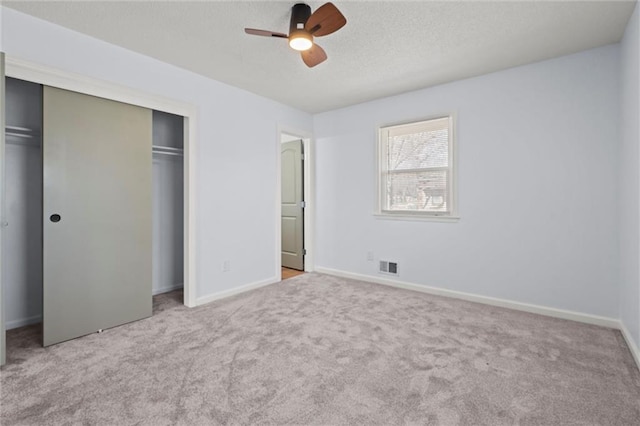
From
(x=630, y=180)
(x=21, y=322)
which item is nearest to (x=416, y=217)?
(x=630, y=180)

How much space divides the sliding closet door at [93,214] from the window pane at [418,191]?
113 inches

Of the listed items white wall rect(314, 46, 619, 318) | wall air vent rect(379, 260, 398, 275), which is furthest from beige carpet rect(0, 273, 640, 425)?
wall air vent rect(379, 260, 398, 275)

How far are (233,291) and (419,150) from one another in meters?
2.89

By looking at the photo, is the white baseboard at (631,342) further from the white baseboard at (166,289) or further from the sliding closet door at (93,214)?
the white baseboard at (166,289)

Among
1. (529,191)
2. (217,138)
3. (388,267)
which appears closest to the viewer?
(529,191)

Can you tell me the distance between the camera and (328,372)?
2049 millimetres

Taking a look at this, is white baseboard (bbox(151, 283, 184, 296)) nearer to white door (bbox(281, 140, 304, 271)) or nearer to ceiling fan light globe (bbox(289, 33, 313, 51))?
white door (bbox(281, 140, 304, 271))

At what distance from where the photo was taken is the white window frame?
11.8 feet

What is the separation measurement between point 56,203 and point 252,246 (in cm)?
203

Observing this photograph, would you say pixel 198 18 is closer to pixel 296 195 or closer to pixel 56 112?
pixel 56 112

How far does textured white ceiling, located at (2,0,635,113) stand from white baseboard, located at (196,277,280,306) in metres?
2.45

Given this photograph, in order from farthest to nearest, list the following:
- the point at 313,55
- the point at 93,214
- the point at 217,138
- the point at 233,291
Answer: the point at 233,291, the point at 217,138, the point at 93,214, the point at 313,55

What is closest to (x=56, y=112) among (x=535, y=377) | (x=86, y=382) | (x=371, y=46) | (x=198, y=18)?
(x=198, y=18)

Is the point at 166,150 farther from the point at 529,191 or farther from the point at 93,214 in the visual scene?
the point at 529,191
